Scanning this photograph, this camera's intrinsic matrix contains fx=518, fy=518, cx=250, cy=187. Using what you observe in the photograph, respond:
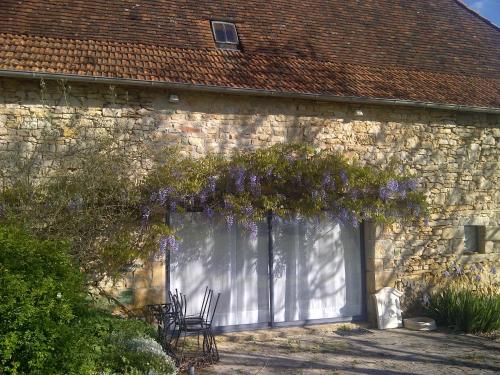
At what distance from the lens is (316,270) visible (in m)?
7.62

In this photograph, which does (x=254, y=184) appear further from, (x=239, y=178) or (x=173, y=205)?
(x=173, y=205)

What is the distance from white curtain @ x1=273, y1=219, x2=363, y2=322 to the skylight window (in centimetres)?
287

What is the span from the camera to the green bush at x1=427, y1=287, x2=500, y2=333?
728cm

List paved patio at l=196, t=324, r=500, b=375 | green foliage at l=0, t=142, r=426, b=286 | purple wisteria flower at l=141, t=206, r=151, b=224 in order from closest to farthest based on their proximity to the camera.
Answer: paved patio at l=196, t=324, r=500, b=375 → green foliage at l=0, t=142, r=426, b=286 → purple wisteria flower at l=141, t=206, r=151, b=224

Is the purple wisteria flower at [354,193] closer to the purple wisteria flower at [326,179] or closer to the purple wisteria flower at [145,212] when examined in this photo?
the purple wisteria flower at [326,179]

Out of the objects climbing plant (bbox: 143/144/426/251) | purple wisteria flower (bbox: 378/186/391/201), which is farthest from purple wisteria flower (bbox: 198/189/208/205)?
purple wisteria flower (bbox: 378/186/391/201)

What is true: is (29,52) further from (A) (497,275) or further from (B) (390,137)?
(A) (497,275)

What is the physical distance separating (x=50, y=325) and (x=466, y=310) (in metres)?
5.80

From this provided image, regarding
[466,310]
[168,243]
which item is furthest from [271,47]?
[466,310]

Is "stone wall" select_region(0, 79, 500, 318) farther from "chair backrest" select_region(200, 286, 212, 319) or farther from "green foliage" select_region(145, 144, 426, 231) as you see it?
"chair backrest" select_region(200, 286, 212, 319)

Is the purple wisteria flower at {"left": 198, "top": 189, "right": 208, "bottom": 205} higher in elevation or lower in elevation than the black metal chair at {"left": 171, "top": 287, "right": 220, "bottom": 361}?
higher

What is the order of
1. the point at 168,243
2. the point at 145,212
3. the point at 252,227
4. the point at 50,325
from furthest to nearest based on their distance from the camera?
the point at 252,227
the point at 168,243
the point at 145,212
the point at 50,325

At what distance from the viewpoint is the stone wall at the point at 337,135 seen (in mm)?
6484

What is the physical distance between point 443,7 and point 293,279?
23.2 feet
